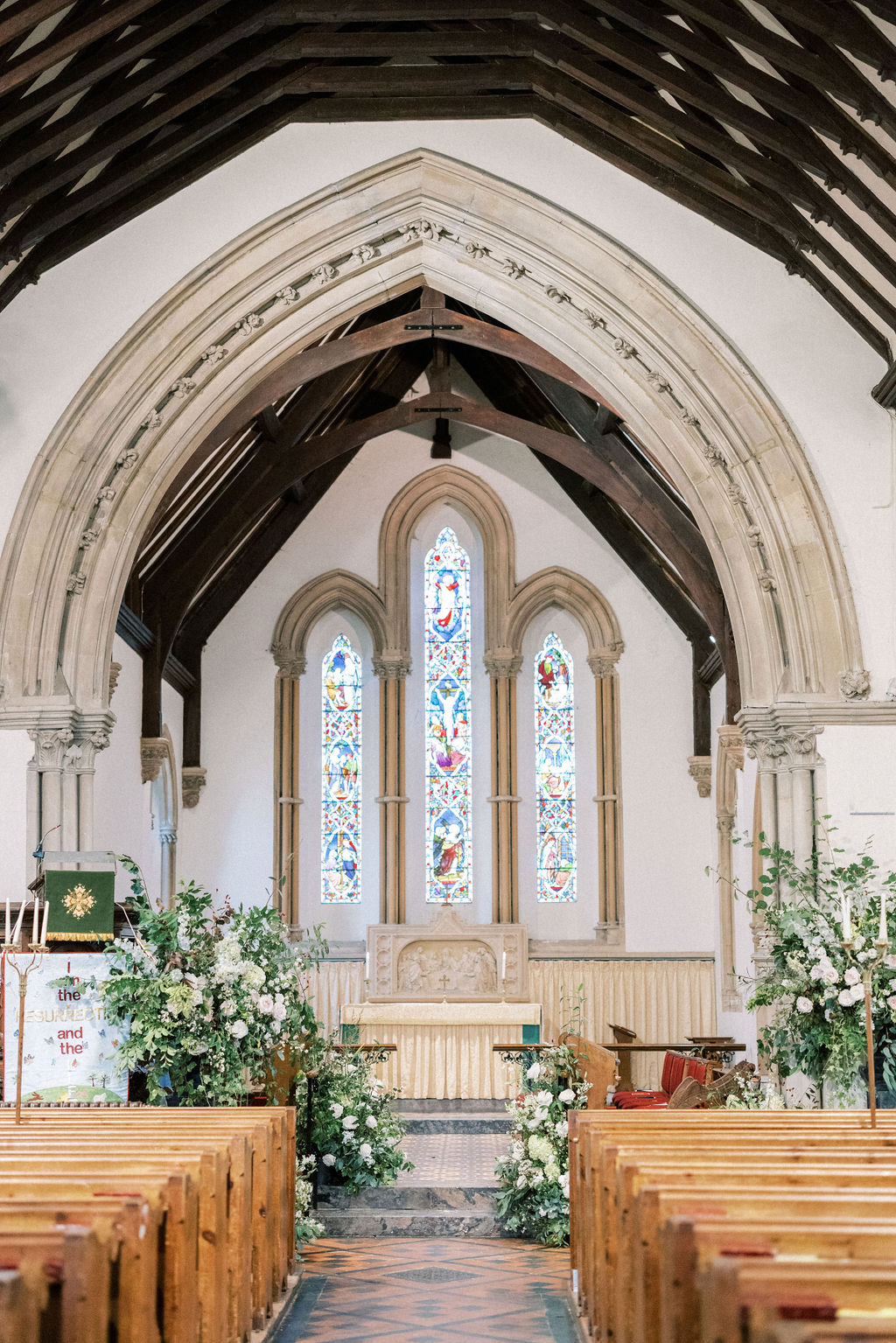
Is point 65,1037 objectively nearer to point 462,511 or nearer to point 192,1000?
point 192,1000

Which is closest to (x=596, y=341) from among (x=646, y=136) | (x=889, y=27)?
(x=646, y=136)

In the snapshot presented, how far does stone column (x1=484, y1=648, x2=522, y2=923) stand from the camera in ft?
44.9

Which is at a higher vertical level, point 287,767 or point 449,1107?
point 287,767

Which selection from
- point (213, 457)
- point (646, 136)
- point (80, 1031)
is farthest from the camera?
point (213, 457)

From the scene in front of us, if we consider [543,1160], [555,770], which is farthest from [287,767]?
[543,1160]

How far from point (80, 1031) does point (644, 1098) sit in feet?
15.4

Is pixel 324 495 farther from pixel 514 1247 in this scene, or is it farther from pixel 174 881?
pixel 514 1247

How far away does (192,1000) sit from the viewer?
238 inches

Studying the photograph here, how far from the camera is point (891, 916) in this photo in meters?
6.82

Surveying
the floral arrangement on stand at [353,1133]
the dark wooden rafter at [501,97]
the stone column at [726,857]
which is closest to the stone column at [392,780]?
the stone column at [726,857]

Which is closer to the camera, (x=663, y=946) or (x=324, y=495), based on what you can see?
(x=663, y=946)

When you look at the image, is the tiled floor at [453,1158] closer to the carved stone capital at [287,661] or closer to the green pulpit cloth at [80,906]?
the green pulpit cloth at [80,906]

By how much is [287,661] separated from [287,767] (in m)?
1.04

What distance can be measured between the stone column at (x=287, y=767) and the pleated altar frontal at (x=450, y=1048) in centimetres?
340
